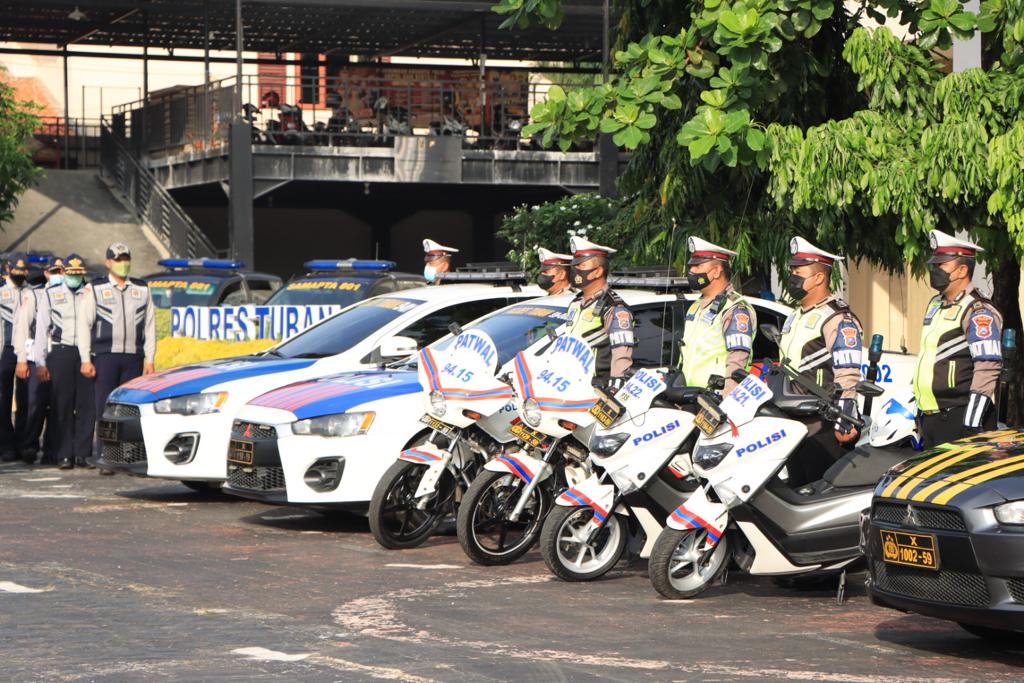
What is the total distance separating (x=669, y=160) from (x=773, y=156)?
6.04 ft

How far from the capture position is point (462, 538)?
9.94 meters

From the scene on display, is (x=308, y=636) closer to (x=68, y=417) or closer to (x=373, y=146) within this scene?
(x=68, y=417)

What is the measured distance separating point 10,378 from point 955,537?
11343mm

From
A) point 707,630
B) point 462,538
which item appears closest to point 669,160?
point 462,538

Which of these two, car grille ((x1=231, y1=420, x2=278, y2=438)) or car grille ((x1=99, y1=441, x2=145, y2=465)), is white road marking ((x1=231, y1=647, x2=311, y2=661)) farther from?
car grille ((x1=99, y1=441, x2=145, y2=465))

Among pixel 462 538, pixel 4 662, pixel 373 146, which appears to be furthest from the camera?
pixel 373 146

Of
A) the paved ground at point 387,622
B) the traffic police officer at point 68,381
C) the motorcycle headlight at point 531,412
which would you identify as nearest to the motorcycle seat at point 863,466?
the paved ground at point 387,622

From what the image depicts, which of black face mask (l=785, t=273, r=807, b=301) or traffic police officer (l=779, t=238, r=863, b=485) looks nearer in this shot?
traffic police officer (l=779, t=238, r=863, b=485)

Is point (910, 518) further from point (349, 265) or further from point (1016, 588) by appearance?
point (349, 265)

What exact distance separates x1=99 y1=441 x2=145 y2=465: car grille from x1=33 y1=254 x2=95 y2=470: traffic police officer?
2217mm

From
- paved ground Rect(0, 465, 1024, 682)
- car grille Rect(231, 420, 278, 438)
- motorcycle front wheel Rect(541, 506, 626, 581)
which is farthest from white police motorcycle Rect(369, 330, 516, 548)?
car grille Rect(231, 420, 278, 438)

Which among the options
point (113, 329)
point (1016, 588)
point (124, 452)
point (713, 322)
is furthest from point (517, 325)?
point (1016, 588)

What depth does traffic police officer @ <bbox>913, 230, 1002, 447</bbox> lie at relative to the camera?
894cm

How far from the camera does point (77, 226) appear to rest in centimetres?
3606
